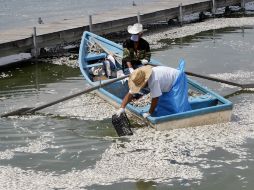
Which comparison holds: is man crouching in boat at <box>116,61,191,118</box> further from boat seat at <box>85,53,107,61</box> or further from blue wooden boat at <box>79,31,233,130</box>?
boat seat at <box>85,53,107,61</box>

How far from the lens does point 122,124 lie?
9055mm

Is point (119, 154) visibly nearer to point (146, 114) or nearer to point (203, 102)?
point (146, 114)

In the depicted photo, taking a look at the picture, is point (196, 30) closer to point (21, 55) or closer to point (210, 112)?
point (21, 55)

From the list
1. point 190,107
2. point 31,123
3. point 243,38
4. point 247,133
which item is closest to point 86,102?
point 31,123

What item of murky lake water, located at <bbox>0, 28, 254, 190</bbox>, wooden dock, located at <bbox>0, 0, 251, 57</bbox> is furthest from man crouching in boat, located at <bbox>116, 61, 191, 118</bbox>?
wooden dock, located at <bbox>0, 0, 251, 57</bbox>

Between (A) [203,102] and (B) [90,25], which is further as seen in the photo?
(B) [90,25]

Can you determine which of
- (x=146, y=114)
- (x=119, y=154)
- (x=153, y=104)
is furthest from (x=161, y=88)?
(x=119, y=154)

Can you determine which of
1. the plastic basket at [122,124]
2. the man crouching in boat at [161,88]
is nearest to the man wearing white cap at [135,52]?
the man crouching in boat at [161,88]

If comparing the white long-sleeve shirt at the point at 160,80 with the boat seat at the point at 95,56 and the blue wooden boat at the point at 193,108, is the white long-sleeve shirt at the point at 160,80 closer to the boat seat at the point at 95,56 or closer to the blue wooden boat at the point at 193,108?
the blue wooden boat at the point at 193,108

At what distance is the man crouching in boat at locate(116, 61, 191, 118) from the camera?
8922mm

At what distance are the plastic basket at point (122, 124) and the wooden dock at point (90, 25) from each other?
7.92 m

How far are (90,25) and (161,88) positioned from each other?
10.1 m

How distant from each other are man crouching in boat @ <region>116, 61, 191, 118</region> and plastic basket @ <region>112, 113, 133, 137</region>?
0.33 ft

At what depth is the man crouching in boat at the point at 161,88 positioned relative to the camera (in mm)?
8922
